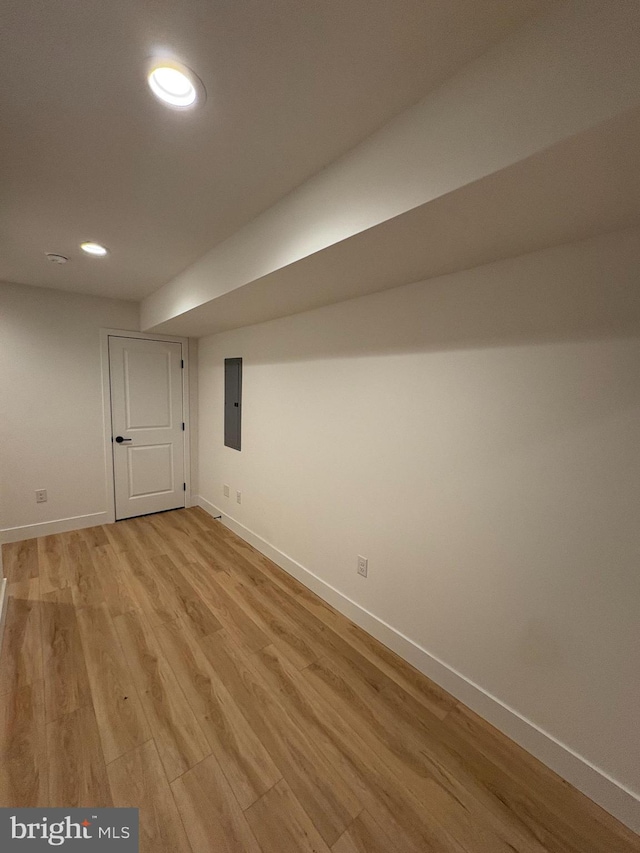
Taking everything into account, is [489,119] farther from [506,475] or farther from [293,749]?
[293,749]

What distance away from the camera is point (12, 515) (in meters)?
3.17

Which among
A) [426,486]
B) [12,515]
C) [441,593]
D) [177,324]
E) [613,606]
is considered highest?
[177,324]

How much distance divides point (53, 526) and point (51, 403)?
1234 mm

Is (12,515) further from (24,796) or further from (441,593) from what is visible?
(441,593)

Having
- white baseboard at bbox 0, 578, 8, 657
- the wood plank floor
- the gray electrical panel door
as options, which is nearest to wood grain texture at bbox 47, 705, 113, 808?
the wood plank floor

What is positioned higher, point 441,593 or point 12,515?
point 441,593

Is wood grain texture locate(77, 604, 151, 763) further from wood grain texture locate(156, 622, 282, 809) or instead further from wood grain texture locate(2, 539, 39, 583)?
wood grain texture locate(2, 539, 39, 583)

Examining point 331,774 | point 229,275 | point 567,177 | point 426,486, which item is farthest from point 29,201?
point 331,774

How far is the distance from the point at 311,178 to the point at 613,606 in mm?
2066

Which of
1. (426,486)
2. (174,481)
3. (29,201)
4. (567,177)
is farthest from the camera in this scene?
(174,481)

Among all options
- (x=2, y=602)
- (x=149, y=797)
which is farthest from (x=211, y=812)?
(x=2, y=602)

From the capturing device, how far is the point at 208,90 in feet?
3.39

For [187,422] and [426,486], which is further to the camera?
[187,422]

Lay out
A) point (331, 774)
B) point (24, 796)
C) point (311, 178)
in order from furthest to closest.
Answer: point (311, 178) → point (331, 774) → point (24, 796)
